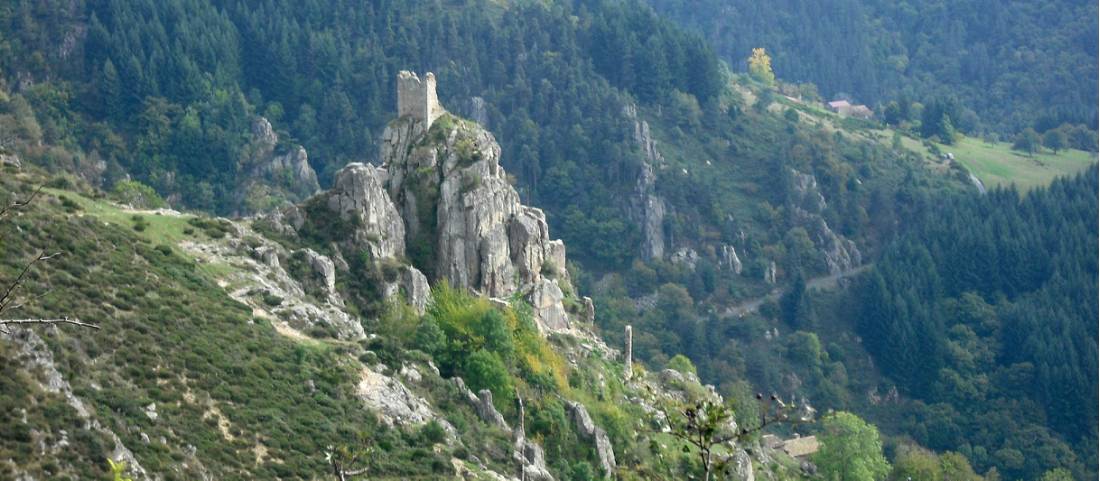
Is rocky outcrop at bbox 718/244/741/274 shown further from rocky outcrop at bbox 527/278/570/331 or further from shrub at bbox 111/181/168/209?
rocky outcrop at bbox 527/278/570/331

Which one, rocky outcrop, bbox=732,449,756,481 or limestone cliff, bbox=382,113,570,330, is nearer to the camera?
rocky outcrop, bbox=732,449,756,481

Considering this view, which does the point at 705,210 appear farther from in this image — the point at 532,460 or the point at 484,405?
the point at 532,460

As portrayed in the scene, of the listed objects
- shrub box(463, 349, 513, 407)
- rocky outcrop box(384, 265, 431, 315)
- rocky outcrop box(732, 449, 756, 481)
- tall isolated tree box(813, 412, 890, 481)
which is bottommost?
tall isolated tree box(813, 412, 890, 481)

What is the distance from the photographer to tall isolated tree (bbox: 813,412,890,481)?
369ft

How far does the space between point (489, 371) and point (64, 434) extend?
26.9 metres

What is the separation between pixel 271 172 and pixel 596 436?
300 feet

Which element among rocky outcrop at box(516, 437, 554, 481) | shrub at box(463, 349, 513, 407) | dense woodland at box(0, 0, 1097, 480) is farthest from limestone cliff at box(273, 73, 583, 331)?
dense woodland at box(0, 0, 1097, 480)

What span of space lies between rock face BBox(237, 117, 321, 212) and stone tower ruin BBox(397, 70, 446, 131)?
2677 inches

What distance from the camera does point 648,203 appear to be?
618 ft

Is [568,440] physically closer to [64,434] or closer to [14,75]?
[64,434]

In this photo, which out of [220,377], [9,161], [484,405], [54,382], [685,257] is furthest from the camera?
[685,257]

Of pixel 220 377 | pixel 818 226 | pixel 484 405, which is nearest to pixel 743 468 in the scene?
pixel 484 405

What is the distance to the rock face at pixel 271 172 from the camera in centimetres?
16825

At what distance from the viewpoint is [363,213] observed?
3620 inches
